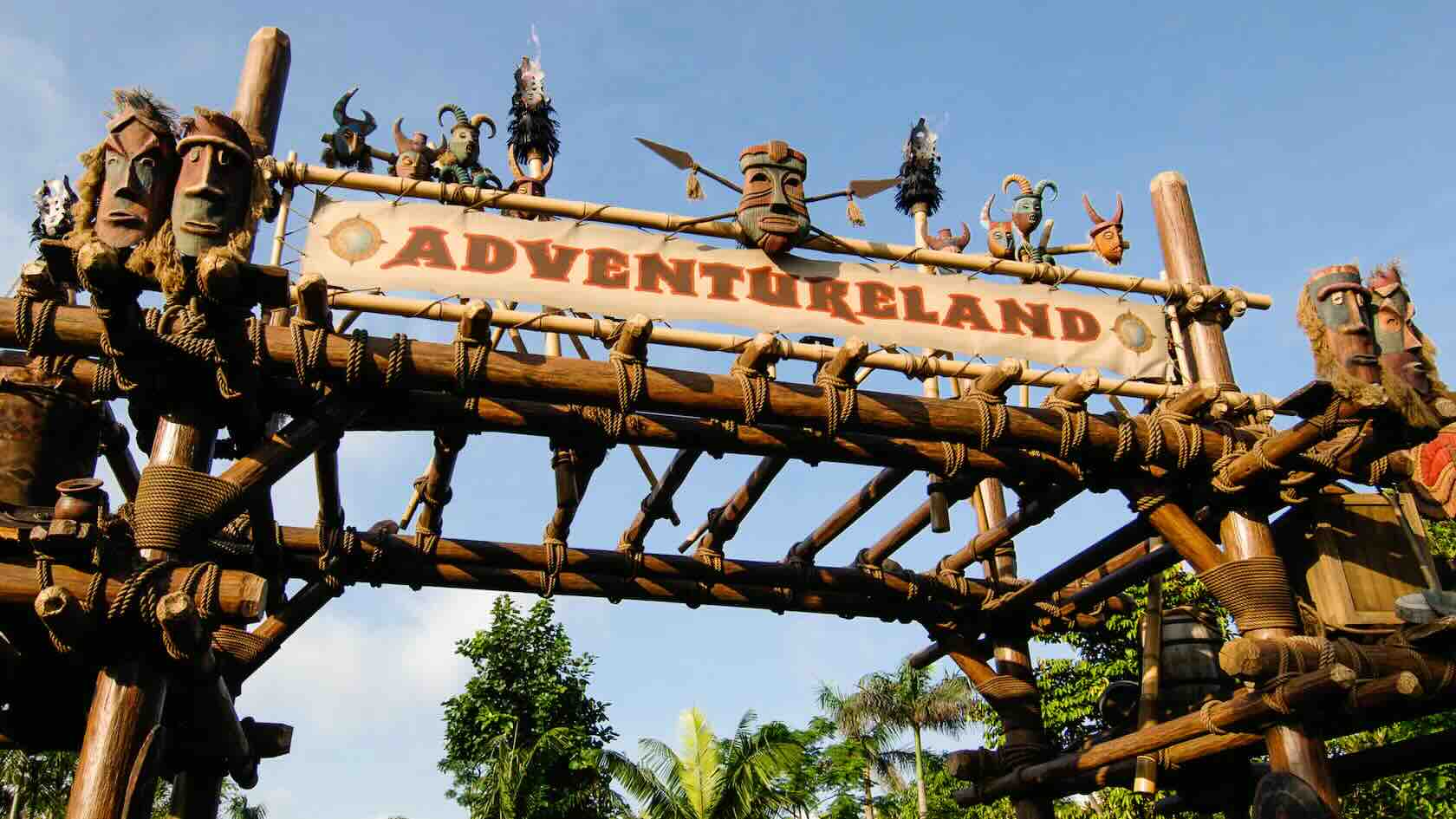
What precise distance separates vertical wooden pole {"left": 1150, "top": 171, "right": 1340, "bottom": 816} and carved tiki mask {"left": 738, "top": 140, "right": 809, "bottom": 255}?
2.50 m

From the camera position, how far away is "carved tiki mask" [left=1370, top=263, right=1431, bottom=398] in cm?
541

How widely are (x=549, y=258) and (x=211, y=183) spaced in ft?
6.11

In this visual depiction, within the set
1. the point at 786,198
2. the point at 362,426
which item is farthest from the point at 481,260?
the point at 786,198

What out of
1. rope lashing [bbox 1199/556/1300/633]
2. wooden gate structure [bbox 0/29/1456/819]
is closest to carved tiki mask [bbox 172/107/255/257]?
wooden gate structure [bbox 0/29/1456/819]

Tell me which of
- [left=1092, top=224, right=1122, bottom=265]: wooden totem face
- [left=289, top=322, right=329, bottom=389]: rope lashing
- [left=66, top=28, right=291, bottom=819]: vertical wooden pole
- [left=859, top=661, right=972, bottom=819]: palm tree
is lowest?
[left=66, top=28, right=291, bottom=819]: vertical wooden pole

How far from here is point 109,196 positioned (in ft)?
16.7

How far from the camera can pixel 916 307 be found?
694 centimetres

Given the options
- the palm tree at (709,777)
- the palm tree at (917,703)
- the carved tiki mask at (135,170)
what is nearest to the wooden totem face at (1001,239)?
the carved tiki mask at (135,170)

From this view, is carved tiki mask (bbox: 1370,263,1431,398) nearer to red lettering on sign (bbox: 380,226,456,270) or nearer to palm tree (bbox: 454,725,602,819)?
red lettering on sign (bbox: 380,226,456,270)

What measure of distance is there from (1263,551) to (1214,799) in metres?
2.23

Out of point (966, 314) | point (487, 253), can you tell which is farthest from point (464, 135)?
point (966, 314)

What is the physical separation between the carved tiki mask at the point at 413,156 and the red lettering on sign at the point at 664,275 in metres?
2.28

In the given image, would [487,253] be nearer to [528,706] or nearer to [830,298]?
[830,298]

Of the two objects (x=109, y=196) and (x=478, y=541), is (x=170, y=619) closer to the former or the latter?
(x=109, y=196)
